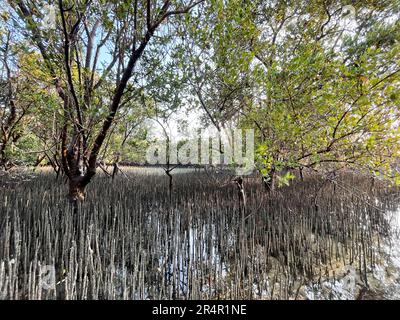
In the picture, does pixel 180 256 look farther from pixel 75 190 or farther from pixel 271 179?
pixel 271 179

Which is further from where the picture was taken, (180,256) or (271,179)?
(271,179)

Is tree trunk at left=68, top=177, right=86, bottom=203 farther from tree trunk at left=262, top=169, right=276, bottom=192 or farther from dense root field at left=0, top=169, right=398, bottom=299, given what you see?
tree trunk at left=262, top=169, right=276, bottom=192

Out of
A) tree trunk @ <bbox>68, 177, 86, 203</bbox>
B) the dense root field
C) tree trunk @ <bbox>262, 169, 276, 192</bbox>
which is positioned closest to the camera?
the dense root field

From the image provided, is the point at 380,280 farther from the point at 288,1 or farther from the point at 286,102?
the point at 288,1

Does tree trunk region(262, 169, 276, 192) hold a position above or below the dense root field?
above

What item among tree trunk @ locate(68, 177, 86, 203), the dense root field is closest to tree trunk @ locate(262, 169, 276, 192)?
the dense root field

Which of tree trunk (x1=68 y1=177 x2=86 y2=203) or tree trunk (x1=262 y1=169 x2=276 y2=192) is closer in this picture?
tree trunk (x1=68 y1=177 x2=86 y2=203)

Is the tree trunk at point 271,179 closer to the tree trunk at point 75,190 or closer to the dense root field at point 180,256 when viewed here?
the dense root field at point 180,256

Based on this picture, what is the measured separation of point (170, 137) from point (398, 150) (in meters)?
4.30

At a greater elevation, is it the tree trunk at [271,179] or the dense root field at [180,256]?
the tree trunk at [271,179]

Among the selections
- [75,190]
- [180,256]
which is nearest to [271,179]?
[180,256]

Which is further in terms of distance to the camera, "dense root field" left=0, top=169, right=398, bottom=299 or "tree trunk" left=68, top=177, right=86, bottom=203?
"tree trunk" left=68, top=177, right=86, bottom=203

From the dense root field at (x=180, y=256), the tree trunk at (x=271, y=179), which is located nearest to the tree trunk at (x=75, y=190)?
the dense root field at (x=180, y=256)

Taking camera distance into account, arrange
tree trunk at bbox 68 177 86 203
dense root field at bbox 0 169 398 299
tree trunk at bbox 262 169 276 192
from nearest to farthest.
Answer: dense root field at bbox 0 169 398 299
tree trunk at bbox 68 177 86 203
tree trunk at bbox 262 169 276 192
